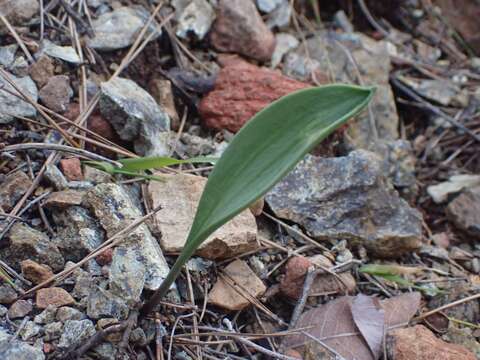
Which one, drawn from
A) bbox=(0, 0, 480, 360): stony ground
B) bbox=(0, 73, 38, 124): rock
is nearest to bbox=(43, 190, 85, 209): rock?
bbox=(0, 0, 480, 360): stony ground

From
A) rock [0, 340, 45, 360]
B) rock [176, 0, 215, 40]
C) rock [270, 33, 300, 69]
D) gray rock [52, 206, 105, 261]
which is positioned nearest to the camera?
rock [0, 340, 45, 360]

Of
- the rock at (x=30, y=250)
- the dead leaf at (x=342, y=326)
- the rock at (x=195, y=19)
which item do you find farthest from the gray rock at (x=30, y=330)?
the rock at (x=195, y=19)

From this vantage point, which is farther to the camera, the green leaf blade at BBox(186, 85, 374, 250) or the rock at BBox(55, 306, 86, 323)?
the rock at BBox(55, 306, 86, 323)

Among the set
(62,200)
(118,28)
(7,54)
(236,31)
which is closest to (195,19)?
(236,31)

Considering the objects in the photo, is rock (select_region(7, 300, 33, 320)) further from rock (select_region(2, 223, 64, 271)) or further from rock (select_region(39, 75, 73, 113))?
rock (select_region(39, 75, 73, 113))

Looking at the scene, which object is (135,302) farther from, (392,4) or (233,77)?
(392,4)

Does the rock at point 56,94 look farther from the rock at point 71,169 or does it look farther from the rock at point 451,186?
the rock at point 451,186

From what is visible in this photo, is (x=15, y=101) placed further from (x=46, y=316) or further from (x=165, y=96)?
(x=46, y=316)

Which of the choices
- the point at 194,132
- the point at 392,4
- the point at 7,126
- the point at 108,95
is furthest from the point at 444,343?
the point at 392,4
